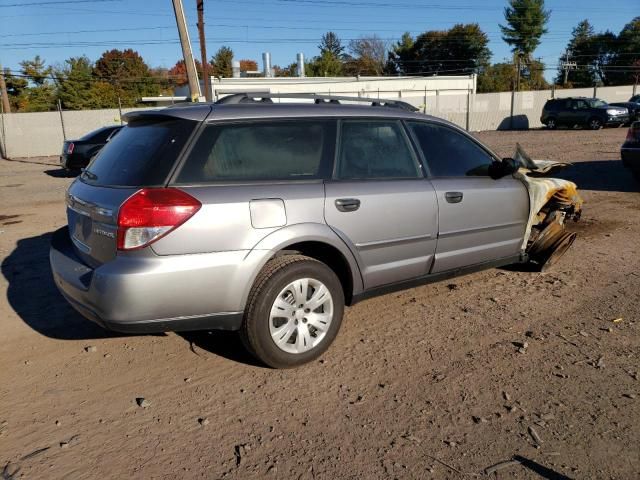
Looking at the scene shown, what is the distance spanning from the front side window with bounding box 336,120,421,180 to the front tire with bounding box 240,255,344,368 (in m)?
0.75

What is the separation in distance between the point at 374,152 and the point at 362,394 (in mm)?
1755

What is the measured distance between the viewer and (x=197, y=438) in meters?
2.88

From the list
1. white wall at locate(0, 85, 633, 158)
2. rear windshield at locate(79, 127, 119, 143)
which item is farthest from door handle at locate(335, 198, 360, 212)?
white wall at locate(0, 85, 633, 158)

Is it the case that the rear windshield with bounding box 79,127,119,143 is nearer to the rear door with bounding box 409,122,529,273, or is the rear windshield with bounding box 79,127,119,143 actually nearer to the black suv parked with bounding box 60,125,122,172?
the black suv parked with bounding box 60,125,122,172

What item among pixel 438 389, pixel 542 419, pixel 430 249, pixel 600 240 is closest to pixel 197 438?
pixel 438 389

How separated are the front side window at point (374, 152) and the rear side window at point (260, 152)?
0.15 metres

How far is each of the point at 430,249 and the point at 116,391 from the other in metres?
2.44

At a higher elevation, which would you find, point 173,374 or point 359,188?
point 359,188

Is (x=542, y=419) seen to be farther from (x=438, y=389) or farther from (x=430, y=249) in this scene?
(x=430, y=249)

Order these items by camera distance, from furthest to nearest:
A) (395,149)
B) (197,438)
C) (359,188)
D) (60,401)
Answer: (395,149)
(359,188)
(60,401)
(197,438)

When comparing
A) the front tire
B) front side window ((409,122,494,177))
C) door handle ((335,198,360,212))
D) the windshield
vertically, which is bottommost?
the front tire

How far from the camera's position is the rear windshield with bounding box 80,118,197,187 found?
321 centimetres

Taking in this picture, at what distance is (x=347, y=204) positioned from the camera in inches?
145

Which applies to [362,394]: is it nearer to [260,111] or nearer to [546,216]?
[260,111]
